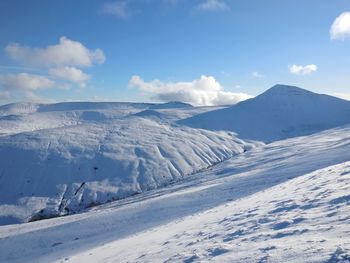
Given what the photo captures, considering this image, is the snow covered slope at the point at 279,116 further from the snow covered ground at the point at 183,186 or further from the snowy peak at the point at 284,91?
the snow covered ground at the point at 183,186

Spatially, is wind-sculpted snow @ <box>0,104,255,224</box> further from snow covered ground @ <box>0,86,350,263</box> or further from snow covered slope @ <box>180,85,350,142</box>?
snow covered slope @ <box>180,85,350,142</box>

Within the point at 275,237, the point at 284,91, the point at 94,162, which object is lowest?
the point at 275,237

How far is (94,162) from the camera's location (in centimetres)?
7862

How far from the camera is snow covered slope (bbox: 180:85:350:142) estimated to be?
417 ft

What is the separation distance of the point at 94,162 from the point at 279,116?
99732 millimetres

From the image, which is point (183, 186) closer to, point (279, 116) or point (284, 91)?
point (279, 116)

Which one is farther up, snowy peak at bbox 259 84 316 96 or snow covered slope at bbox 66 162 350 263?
snowy peak at bbox 259 84 316 96

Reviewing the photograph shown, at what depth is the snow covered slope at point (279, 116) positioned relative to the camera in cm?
12725

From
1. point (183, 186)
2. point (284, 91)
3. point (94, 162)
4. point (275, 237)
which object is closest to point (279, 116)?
point (284, 91)

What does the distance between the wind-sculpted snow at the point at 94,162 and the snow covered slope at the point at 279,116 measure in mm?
14977

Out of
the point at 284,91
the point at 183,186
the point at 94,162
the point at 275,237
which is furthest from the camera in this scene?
the point at 284,91

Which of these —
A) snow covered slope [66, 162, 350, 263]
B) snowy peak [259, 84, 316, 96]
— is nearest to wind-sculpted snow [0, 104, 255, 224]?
snow covered slope [66, 162, 350, 263]

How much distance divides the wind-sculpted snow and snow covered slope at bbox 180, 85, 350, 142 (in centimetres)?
1498

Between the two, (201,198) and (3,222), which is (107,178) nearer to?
(3,222)
